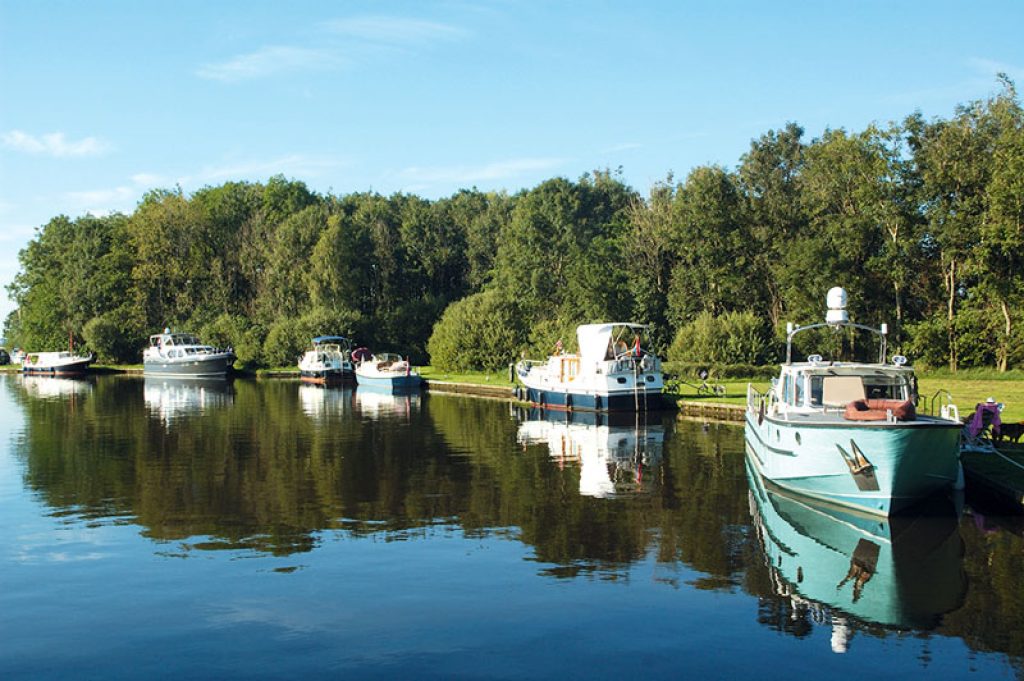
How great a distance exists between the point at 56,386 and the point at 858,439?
81106 mm

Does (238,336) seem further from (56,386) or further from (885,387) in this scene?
(885,387)

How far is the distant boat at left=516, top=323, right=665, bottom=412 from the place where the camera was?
49.6 meters

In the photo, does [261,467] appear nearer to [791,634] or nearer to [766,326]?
[791,634]

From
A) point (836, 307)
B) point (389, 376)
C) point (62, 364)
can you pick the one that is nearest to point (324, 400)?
point (389, 376)

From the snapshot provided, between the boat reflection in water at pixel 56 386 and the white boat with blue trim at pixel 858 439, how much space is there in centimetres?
6080

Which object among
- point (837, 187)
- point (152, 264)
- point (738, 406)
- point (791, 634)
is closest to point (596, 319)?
point (837, 187)

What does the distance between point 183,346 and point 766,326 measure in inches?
2264

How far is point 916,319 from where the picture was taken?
213 ft

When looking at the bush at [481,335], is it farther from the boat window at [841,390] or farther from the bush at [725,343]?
the boat window at [841,390]

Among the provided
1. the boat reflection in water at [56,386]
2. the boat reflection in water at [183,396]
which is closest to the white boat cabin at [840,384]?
the boat reflection in water at [183,396]

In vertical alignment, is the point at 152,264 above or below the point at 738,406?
above

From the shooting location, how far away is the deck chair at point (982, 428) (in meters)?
26.8

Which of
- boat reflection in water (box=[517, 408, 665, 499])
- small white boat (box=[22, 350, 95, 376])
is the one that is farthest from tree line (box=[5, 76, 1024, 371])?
boat reflection in water (box=[517, 408, 665, 499])

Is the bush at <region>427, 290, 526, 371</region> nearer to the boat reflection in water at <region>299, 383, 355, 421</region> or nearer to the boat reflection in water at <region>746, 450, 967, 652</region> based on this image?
the boat reflection in water at <region>299, 383, 355, 421</region>
